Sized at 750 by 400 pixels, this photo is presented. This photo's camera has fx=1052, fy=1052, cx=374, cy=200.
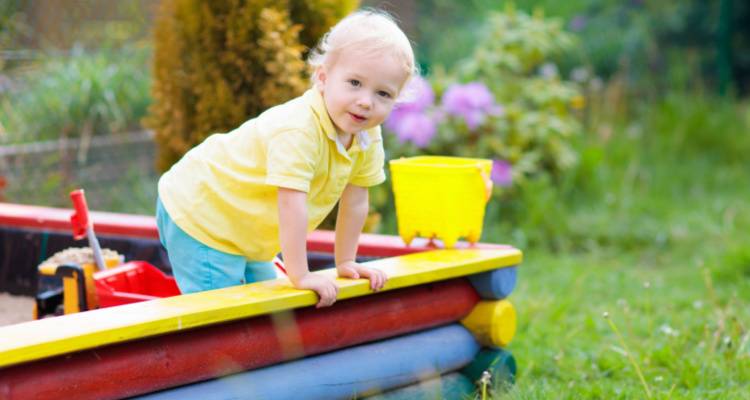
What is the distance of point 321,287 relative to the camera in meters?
2.51

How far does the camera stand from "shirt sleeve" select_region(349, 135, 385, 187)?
2779 mm

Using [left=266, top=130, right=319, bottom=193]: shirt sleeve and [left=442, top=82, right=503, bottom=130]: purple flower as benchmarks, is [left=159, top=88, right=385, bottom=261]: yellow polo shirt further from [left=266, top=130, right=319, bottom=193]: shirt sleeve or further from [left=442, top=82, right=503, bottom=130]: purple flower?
[left=442, top=82, right=503, bottom=130]: purple flower

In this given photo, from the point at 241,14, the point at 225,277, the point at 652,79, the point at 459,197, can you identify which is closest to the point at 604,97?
the point at 652,79

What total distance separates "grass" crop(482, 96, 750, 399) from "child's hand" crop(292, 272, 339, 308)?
0.60 meters

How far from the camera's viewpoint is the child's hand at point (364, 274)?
105 inches

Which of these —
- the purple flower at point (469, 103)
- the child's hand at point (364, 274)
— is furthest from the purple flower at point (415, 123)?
the child's hand at point (364, 274)

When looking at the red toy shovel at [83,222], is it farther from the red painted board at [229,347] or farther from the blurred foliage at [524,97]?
the blurred foliage at [524,97]

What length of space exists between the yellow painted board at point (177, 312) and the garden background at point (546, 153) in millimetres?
441

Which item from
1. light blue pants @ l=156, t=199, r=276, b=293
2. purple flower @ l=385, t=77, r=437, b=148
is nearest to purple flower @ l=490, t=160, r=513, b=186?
purple flower @ l=385, t=77, r=437, b=148

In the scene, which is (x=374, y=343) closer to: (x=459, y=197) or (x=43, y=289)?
(x=459, y=197)

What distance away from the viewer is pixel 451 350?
2.96 meters

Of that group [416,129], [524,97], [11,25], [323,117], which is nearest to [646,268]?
[416,129]

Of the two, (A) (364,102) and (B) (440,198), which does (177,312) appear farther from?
(B) (440,198)

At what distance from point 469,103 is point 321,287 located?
3.49m
